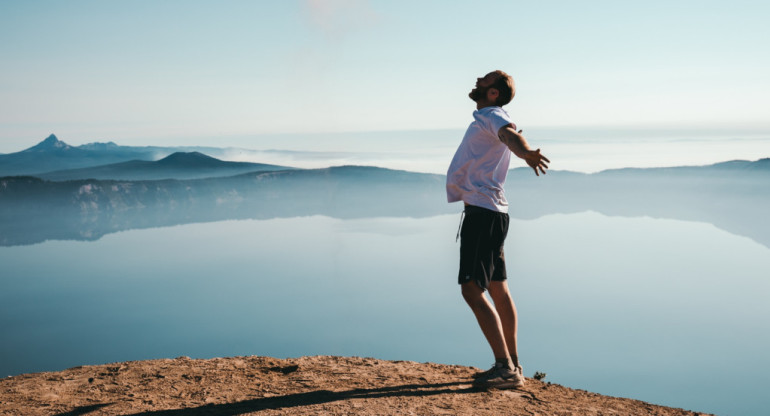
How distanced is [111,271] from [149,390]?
215 m

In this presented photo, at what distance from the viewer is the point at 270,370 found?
4621 millimetres

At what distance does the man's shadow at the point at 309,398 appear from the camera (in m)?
3.48

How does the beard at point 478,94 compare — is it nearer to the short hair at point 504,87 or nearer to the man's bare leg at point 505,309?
the short hair at point 504,87

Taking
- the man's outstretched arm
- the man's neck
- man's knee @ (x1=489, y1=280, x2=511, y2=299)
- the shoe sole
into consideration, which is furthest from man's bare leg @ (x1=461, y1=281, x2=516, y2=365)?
the man's neck

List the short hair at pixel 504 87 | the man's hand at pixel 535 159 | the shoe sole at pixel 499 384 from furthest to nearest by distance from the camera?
the shoe sole at pixel 499 384 → the short hair at pixel 504 87 → the man's hand at pixel 535 159

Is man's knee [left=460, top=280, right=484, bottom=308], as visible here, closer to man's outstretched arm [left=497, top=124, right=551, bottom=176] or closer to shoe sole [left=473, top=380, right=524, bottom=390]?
shoe sole [left=473, top=380, right=524, bottom=390]

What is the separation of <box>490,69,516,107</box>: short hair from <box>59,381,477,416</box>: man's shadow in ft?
7.31

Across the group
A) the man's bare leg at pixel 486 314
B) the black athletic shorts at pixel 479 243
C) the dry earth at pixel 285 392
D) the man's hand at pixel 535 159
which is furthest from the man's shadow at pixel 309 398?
the man's hand at pixel 535 159

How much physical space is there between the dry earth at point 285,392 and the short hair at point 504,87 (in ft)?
7.26

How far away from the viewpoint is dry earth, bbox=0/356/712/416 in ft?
11.5

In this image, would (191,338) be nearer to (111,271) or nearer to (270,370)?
(111,271)

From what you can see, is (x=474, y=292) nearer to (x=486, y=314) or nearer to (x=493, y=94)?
(x=486, y=314)

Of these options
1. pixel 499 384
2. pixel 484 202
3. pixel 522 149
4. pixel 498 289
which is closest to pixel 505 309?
pixel 498 289

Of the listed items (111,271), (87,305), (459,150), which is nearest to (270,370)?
(459,150)
